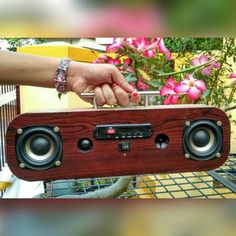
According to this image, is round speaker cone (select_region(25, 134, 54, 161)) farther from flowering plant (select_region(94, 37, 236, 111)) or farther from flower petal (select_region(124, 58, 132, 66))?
flower petal (select_region(124, 58, 132, 66))

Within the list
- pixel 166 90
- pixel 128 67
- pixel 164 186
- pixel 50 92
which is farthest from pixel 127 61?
pixel 50 92

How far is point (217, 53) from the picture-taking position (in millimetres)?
1180

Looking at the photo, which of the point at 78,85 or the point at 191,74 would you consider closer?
the point at 78,85

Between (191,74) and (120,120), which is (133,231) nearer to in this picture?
(120,120)

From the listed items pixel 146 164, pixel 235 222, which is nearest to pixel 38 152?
pixel 146 164

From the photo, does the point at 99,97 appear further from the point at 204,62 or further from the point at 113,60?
the point at 204,62

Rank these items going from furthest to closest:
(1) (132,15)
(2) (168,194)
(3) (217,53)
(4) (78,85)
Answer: (3) (217,53)
(2) (168,194)
(4) (78,85)
(1) (132,15)

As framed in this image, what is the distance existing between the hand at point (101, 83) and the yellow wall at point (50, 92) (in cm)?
51

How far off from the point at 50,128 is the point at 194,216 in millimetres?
217

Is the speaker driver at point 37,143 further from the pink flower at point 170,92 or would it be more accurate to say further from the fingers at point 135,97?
the pink flower at point 170,92

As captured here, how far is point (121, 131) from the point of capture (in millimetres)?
516

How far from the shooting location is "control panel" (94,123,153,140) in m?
0.51

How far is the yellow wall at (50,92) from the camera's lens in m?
1.26

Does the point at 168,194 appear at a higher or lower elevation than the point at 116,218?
lower
